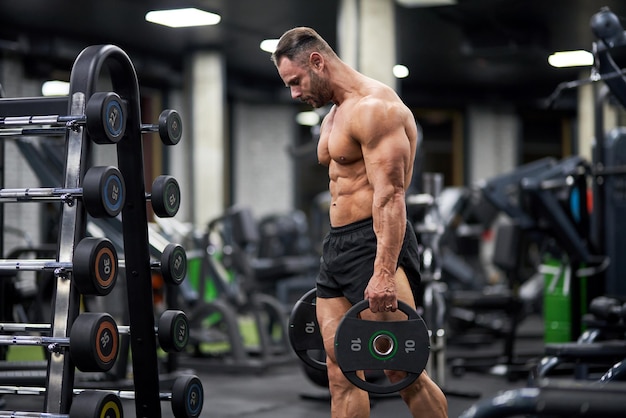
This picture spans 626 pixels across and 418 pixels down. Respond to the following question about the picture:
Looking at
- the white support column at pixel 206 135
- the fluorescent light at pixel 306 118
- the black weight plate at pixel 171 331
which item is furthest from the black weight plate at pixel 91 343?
the fluorescent light at pixel 306 118

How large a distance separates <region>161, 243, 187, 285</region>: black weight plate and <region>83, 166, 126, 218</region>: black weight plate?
1.45 ft

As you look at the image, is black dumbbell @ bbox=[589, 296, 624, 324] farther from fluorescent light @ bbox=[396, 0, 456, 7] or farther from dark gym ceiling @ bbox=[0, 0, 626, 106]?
fluorescent light @ bbox=[396, 0, 456, 7]

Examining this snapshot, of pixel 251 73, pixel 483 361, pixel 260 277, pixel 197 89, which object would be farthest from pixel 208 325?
pixel 251 73

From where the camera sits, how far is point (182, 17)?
30.3 feet

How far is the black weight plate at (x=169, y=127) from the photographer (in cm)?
290

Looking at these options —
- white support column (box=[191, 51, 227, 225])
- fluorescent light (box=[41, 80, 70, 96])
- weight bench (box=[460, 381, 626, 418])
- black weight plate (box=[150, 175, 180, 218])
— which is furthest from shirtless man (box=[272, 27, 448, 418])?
fluorescent light (box=[41, 80, 70, 96])

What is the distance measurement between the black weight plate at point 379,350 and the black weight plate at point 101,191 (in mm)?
732

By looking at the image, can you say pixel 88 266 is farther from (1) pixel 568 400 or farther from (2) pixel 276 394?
(2) pixel 276 394

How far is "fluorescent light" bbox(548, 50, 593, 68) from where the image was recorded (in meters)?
11.2

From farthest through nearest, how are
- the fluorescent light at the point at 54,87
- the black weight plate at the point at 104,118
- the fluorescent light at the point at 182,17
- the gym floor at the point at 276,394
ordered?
the fluorescent light at the point at 54,87 < the fluorescent light at the point at 182,17 < the gym floor at the point at 276,394 < the black weight plate at the point at 104,118

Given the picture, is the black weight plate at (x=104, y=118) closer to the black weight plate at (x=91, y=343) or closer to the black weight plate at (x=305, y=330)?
the black weight plate at (x=91, y=343)

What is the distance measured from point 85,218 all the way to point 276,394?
267cm

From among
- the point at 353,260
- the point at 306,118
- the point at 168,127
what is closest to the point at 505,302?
the point at 353,260

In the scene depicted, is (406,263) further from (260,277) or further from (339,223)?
(260,277)
